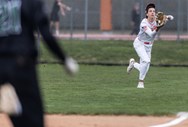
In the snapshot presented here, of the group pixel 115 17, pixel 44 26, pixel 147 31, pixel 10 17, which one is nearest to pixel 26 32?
pixel 44 26

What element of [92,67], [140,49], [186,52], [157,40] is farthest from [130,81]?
[157,40]

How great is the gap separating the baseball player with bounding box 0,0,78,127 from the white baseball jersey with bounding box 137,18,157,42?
30.7ft

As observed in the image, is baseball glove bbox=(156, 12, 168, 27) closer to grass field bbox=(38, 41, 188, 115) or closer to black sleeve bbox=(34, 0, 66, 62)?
grass field bbox=(38, 41, 188, 115)

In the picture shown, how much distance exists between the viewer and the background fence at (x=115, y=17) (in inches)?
1154

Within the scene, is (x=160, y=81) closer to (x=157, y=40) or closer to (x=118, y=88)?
(x=118, y=88)

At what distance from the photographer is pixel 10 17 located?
253 inches

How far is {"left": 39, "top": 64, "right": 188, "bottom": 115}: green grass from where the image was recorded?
39.9ft

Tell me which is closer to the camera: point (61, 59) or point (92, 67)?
point (61, 59)

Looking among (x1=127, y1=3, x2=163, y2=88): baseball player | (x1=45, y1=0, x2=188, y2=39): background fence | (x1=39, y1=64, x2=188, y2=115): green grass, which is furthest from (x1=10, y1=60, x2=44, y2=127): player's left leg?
(x1=45, y1=0, x2=188, y2=39): background fence

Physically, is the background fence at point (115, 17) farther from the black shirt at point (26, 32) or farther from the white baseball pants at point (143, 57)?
the black shirt at point (26, 32)

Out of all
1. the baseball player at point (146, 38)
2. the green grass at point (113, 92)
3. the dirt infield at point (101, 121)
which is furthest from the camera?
the baseball player at point (146, 38)

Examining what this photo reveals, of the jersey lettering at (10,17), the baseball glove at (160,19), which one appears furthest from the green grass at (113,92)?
the jersey lettering at (10,17)

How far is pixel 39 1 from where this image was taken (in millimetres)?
6039

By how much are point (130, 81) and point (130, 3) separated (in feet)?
54.9
